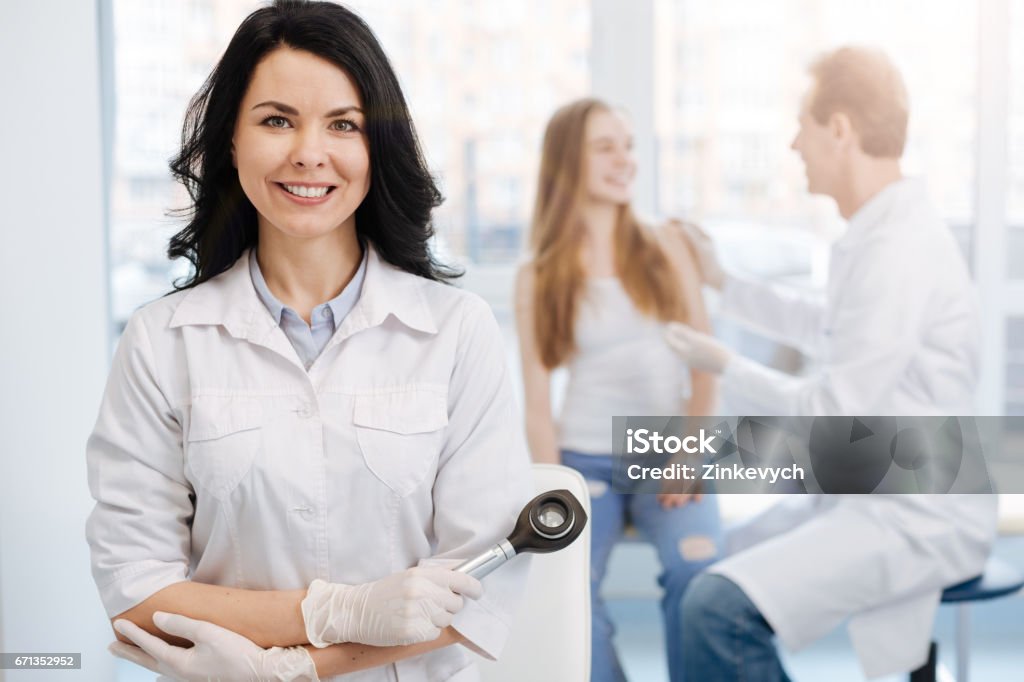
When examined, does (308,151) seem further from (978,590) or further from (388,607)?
(978,590)

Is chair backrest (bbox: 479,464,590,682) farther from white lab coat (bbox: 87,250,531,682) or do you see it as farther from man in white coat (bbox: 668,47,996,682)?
man in white coat (bbox: 668,47,996,682)

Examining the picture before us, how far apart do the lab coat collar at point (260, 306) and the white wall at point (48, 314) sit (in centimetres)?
71

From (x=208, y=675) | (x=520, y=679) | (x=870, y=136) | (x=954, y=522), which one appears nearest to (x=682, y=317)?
(x=870, y=136)

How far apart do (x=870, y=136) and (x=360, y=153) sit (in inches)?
46.7

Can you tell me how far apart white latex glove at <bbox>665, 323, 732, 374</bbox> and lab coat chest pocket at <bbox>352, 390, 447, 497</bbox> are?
929mm

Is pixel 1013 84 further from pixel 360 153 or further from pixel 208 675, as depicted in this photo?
pixel 208 675

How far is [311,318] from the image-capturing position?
1144 millimetres

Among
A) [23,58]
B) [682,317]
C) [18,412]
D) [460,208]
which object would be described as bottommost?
[18,412]

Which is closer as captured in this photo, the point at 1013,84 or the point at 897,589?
the point at 897,589

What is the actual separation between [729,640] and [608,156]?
3.16 feet

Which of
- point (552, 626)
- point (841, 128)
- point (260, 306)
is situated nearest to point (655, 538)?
point (552, 626)

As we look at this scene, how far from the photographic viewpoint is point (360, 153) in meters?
1.09

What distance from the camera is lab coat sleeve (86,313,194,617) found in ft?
3.45

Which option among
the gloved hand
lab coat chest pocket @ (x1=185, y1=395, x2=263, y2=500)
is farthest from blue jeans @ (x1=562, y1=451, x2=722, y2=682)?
lab coat chest pocket @ (x1=185, y1=395, x2=263, y2=500)
